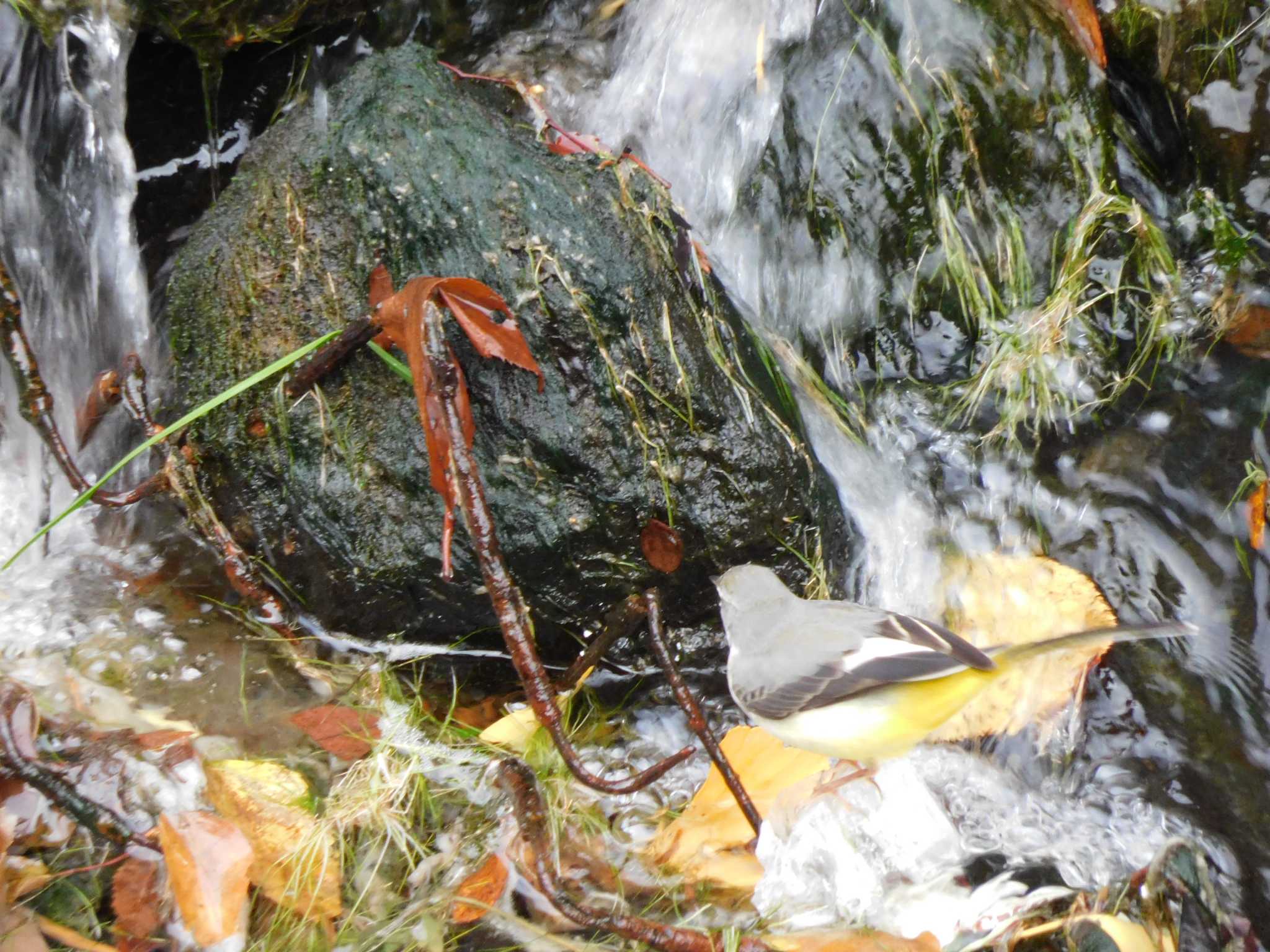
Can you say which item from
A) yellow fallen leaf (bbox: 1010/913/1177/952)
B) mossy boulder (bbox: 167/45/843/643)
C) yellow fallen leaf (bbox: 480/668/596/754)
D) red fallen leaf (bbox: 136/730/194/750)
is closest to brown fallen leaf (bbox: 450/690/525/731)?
yellow fallen leaf (bbox: 480/668/596/754)

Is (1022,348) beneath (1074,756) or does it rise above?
above

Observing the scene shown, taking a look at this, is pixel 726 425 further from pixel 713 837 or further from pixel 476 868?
pixel 476 868

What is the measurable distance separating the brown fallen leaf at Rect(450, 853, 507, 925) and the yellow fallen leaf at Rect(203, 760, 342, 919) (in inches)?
14.5

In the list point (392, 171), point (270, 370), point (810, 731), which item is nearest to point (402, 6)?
point (392, 171)

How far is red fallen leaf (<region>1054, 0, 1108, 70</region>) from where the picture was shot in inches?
175

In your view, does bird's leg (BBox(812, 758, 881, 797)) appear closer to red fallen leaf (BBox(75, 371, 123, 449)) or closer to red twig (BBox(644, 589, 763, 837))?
red twig (BBox(644, 589, 763, 837))

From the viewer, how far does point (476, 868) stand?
127 inches

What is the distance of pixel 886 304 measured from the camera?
14.9 ft

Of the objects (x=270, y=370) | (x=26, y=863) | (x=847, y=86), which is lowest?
(x=26, y=863)

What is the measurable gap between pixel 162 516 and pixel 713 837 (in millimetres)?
2756

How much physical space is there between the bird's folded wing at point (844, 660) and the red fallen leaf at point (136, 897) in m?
1.90

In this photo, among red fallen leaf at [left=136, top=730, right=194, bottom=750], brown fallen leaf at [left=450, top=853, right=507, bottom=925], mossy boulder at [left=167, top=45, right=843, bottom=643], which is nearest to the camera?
brown fallen leaf at [left=450, top=853, right=507, bottom=925]

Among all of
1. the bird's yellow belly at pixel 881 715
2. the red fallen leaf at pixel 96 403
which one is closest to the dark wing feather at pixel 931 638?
the bird's yellow belly at pixel 881 715

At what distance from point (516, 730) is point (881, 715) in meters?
1.33
